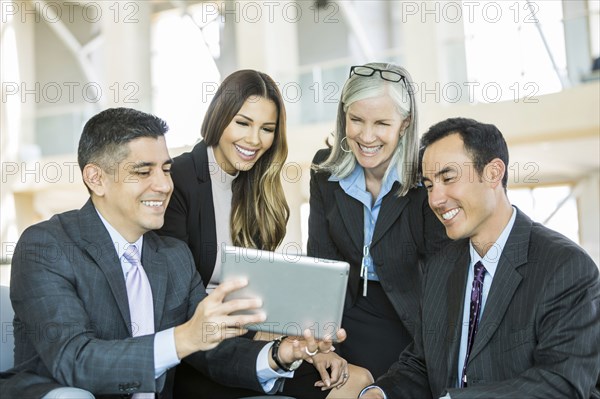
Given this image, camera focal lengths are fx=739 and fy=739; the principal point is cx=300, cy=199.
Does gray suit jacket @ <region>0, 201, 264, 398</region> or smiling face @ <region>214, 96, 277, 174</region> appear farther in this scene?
smiling face @ <region>214, 96, 277, 174</region>

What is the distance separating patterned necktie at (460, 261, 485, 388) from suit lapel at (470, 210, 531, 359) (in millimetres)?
49

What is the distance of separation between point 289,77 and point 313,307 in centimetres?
779

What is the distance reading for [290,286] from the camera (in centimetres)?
194

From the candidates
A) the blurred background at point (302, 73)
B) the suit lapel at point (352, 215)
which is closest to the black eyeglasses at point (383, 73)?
the suit lapel at point (352, 215)

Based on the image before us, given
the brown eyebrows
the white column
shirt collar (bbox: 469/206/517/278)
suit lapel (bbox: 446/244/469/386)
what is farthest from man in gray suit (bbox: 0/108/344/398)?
the white column

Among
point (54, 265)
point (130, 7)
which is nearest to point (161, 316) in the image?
point (54, 265)

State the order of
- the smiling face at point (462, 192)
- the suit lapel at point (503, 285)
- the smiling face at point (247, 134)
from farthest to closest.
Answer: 1. the smiling face at point (247, 134)
2. the smiling face at point (462, 192)
3. the suit lapel at point (503, 285)

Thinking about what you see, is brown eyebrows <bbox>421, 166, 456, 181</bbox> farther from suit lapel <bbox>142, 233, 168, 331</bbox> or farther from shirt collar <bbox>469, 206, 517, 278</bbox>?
suit lapel <bbox>142, 233, 168, 331</bbox>

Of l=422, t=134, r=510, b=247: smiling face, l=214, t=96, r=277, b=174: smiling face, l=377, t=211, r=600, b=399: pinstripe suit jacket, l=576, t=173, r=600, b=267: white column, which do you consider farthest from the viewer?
l=576, t=173, r=600, b=267: white column

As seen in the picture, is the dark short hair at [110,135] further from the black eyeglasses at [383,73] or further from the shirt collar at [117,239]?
the black eyeglasses at [383,73]

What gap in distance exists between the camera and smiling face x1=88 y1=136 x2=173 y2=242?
223 cm

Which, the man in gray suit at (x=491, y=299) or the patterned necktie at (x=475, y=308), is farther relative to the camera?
the patterned necktie at (x=475, y=308)

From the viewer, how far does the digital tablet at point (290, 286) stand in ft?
6.26

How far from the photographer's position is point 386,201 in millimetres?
2664
